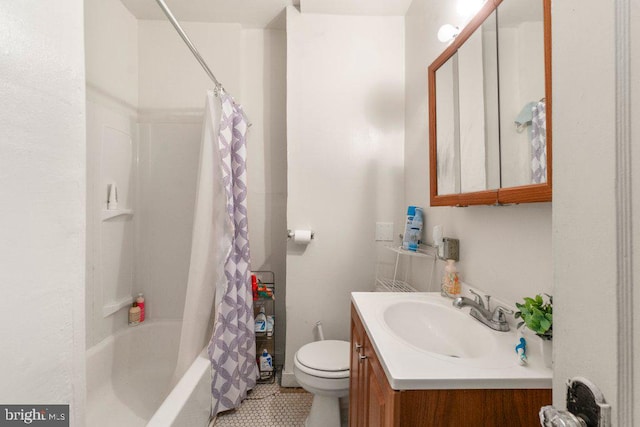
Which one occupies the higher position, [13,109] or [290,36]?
[290,36]

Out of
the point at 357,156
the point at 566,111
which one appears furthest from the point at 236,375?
the point at 566,111

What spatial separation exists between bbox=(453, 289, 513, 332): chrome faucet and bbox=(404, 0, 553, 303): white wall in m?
0.05

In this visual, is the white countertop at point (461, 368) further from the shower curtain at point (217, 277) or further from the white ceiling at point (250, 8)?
the white ceiling at point (250, 8)

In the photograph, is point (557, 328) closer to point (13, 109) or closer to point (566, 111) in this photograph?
point (566, 111)

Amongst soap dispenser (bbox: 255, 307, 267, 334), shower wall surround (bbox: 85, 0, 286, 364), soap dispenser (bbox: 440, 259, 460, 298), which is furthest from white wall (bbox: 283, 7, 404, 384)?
soap dispenser (bbox: 440, 259, 460, 298)

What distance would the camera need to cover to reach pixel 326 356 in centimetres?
147

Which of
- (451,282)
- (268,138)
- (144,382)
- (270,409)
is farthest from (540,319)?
(144,382)

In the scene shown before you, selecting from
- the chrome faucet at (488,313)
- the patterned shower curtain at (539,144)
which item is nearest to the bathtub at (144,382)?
the chrome faucet at (488,313)

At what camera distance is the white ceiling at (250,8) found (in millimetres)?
1791

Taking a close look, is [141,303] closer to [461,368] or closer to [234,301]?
[234,301]

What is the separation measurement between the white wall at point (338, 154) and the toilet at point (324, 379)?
406 mm

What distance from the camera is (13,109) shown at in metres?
0.45

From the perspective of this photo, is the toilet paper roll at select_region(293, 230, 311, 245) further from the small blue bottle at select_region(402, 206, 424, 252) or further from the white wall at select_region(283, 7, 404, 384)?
the small blue bottle at select_region(402, 206, 424, 252)

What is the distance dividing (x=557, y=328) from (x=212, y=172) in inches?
59.8
